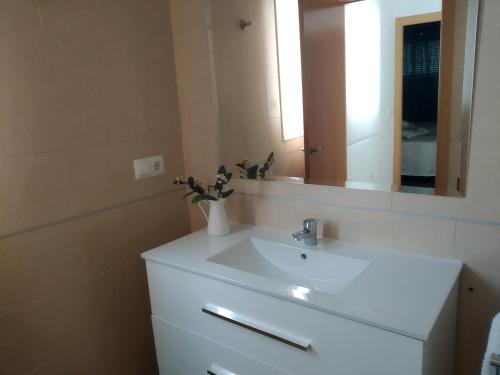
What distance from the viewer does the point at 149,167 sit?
5.58ft

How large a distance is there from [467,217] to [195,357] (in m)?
1.01

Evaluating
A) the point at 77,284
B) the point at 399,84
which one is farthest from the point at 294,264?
the point at 77,284

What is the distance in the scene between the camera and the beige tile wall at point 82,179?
1303 millimetres

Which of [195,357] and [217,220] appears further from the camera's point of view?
[217,220]

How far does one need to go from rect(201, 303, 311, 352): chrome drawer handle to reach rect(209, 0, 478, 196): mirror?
0.57m

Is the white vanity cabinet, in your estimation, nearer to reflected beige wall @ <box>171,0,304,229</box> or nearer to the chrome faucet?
the chrome faucet

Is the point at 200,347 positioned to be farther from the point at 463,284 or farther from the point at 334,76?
the point at 334,76

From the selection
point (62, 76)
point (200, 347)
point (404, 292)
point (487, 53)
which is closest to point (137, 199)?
point (62, 76)

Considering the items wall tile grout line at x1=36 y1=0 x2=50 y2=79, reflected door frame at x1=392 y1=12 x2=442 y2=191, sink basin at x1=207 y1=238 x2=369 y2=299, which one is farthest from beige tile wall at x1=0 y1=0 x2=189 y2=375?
reflected door frame at x1=392 y1=12 x2=442 y2=191

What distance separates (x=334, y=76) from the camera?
4.74 feet

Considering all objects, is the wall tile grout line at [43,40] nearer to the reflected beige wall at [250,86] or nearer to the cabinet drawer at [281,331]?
the reflected beige wall at [250,86]

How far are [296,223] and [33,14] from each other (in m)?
1.17

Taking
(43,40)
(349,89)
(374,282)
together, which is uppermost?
(43,40)

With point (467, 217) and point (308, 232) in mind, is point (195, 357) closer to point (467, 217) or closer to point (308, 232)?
point (308, 232)
